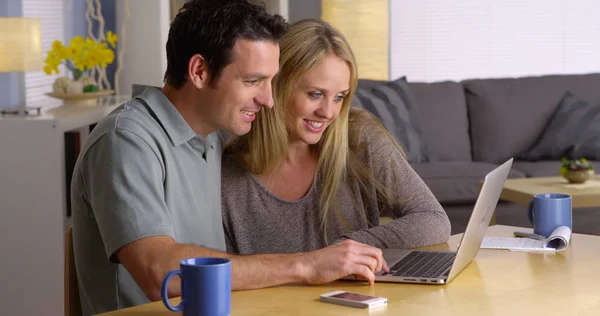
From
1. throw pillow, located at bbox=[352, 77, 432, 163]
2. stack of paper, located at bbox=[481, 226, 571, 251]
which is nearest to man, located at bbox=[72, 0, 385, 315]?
stack of paper, located at bbox=[481, 226, 571, 251]

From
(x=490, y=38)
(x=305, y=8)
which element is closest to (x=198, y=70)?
(x=305, y=8)

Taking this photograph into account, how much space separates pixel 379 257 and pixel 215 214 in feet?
1.57

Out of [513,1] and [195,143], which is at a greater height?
[513,1]

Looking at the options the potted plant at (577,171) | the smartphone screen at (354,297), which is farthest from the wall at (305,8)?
the smartphone screen at (354,297)

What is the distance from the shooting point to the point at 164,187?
176cm

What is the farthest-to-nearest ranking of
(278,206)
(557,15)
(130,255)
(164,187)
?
1. (557,15)
2. (278,206)
3. (164,187)
4. (130,255)

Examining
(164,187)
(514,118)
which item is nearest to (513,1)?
(514,118)

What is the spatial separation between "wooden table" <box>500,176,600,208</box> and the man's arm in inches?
92.7

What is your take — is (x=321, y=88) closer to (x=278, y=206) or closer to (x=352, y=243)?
(x=278, y=206)

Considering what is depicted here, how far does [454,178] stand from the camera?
4.62 m

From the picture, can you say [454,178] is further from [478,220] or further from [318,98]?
[478,220]

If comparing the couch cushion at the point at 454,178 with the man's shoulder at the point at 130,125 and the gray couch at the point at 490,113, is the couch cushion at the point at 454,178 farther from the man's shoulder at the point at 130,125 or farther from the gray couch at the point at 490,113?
the man's shoulder at the point at 130,125

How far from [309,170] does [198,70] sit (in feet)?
1.64

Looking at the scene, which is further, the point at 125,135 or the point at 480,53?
the point at 480,53
